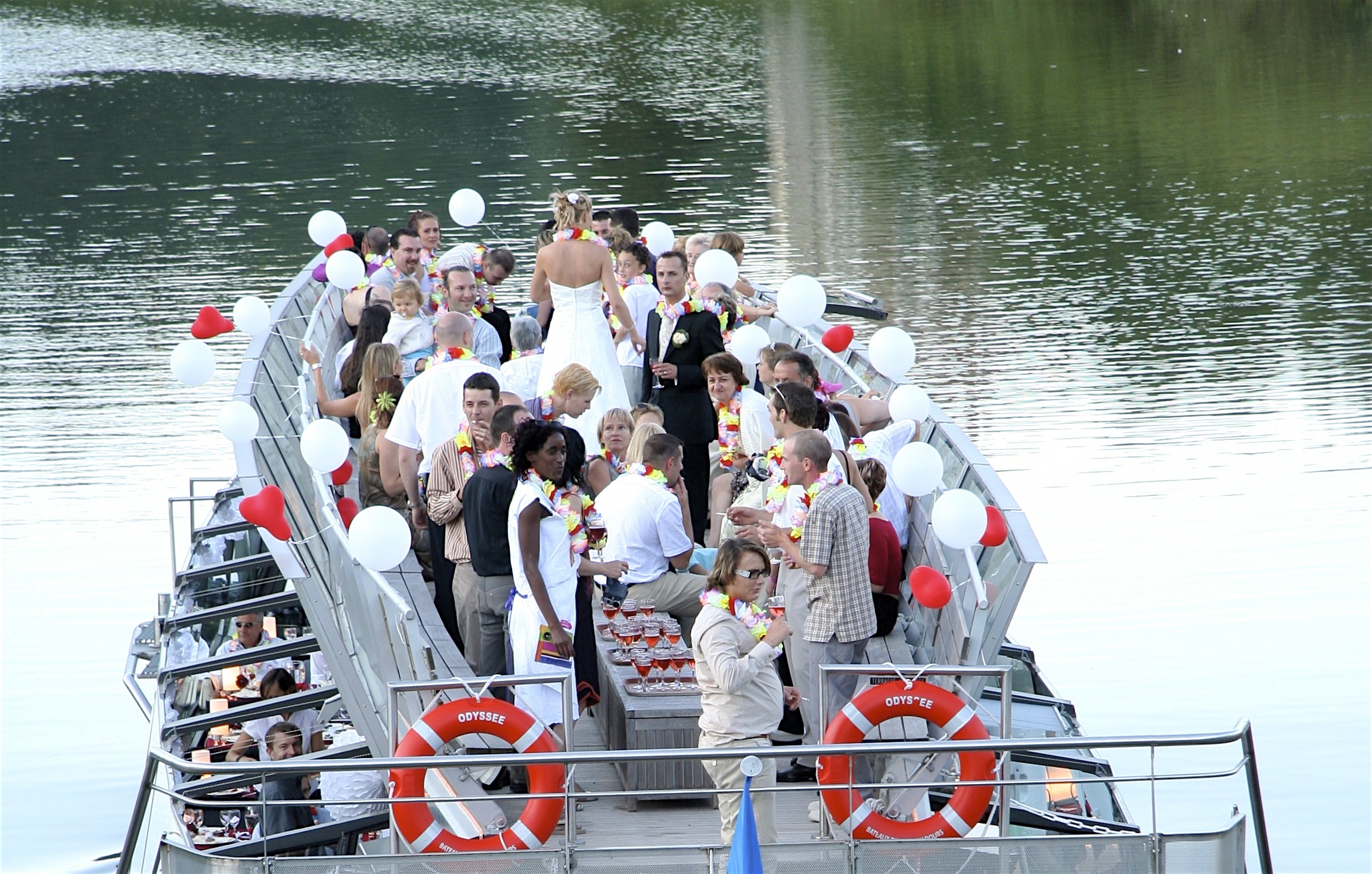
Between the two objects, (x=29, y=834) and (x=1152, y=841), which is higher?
(x=1152, y=841)

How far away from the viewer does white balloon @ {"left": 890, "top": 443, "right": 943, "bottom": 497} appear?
7453mm

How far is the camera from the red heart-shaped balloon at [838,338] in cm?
1145

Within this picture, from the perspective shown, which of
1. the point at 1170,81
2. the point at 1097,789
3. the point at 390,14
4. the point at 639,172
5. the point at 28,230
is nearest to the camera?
the point at 1097,789

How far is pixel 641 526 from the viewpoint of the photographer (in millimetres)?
7492

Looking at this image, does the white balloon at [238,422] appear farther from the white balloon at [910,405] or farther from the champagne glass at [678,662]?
the white balloon at [910,405]


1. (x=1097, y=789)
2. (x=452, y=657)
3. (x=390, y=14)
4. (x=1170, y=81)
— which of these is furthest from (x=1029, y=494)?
(x=390, y=14)

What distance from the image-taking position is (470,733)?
5934 mm

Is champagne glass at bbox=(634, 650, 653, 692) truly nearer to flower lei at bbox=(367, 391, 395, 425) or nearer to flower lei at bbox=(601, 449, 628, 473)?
flower lei at bbox=(601, 449, 628, 473)

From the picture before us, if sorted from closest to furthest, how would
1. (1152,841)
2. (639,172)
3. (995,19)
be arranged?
(1152,841) → (639,172) → (995,19)

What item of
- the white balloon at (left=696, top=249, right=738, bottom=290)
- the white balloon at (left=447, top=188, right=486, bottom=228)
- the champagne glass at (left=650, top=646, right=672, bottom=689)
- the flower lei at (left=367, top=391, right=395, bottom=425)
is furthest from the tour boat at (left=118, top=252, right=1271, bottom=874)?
the white balloon at (left=447, top=188, right=486, bottom=228)

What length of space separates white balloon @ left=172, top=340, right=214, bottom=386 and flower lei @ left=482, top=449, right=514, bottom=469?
4550 mm

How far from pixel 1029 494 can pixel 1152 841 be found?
8.72m

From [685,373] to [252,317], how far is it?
4.14 m

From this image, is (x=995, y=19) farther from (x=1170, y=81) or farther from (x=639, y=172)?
(x=639, y=172)
